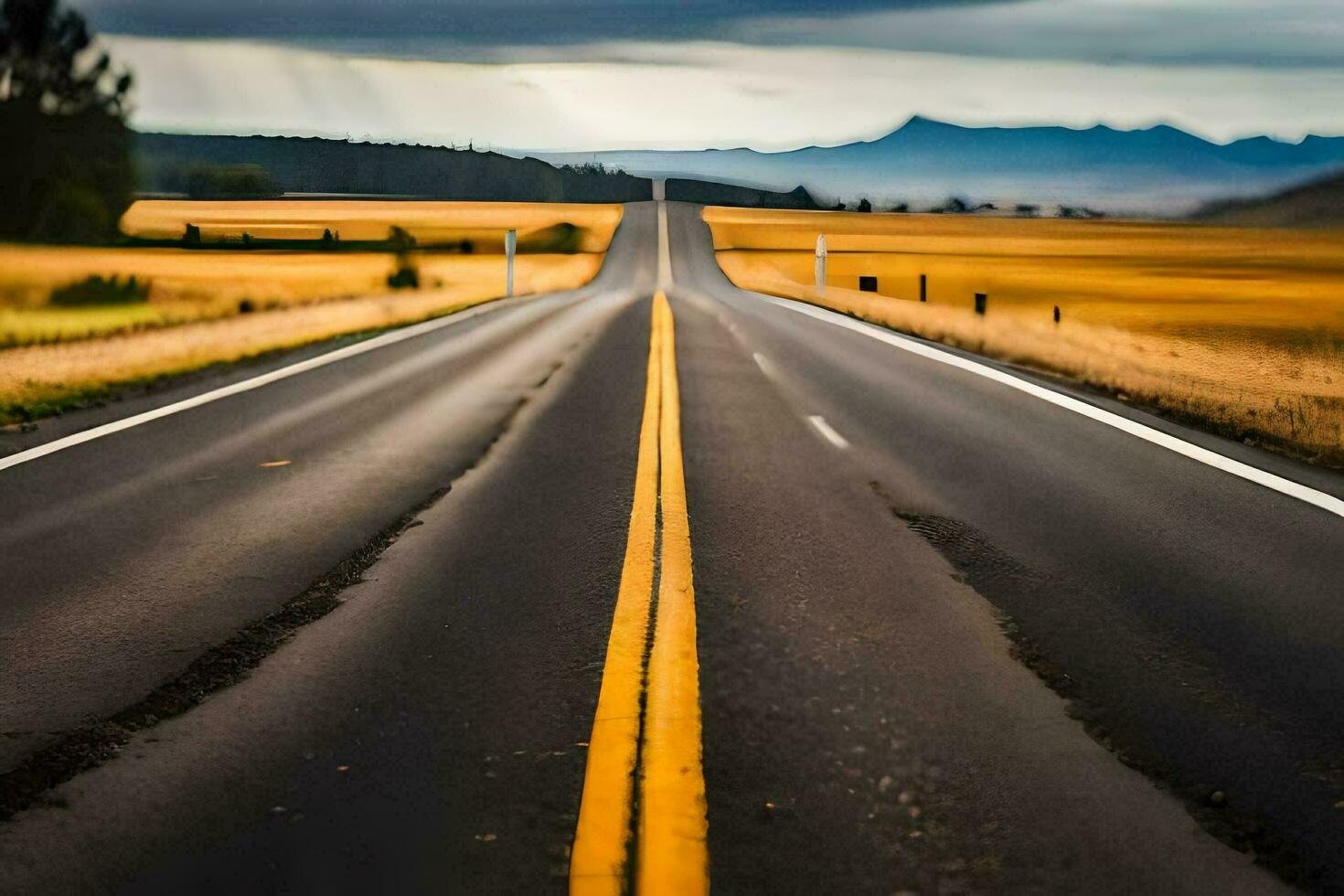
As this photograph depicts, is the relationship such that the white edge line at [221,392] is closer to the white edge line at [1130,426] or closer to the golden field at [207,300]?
the golden field at [207,300]

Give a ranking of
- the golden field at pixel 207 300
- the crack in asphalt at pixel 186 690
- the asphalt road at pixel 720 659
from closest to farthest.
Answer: the asphalt road at pixel 720 659 < the crack in asphalt at pixel 186 690 < the golden field at pixel 207 300

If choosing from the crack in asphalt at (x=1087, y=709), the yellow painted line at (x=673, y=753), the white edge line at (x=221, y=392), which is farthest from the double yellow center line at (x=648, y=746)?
the white edge line at (x=221, y=392)

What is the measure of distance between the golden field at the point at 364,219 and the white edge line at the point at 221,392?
37668 millimetres

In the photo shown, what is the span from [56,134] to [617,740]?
52693mm

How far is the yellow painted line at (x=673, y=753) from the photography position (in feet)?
10.4

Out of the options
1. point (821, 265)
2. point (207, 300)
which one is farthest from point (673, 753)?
point (821, 265)

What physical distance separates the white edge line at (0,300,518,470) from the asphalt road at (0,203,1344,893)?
0.27 m

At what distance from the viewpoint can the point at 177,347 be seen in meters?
17.5

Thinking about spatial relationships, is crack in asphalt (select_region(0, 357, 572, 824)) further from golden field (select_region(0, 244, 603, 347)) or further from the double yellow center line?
golden field (select_region(0, 244, 603, 347))

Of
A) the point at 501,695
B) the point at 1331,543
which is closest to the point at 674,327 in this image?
the point at 1331,543

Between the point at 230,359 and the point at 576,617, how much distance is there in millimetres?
12432

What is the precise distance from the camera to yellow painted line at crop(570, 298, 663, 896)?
319 centimetres

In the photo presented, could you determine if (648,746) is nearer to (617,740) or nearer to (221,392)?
(617,740)

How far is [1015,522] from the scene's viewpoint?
736 centimetres
